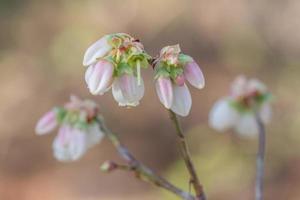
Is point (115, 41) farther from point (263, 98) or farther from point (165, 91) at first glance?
point (263, 98)

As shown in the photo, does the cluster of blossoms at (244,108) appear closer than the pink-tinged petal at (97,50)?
No

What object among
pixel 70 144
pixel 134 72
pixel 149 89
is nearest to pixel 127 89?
pixel 134 72

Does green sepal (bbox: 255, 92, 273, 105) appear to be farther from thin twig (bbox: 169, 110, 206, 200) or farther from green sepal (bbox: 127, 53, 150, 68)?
green sepal (bbox: 127, 53, 150, 68)

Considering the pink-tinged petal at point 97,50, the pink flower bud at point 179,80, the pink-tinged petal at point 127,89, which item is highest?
the pink-tinged petal at point 97,50

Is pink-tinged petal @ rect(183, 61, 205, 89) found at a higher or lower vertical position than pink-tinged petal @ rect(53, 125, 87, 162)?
lower

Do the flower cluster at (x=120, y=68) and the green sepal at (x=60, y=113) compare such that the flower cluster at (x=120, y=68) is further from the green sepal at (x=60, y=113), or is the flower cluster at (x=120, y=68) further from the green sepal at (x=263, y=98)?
the green sepal at (x=263, y=98)

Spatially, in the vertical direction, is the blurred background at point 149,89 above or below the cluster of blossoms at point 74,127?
above

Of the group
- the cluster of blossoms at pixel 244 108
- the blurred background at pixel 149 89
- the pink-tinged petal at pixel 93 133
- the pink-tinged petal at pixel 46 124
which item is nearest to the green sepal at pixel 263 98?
the cluster of blossoms at pixel 244 108

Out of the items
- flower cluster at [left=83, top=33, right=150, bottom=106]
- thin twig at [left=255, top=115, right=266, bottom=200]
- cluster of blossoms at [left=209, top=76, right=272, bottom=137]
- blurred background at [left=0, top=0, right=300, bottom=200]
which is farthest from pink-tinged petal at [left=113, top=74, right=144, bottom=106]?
blurred background at [left=0, top=0, right=300, bottom=200]
